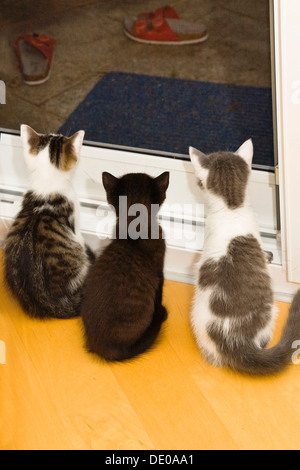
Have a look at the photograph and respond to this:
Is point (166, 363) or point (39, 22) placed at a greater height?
point (39, 22)

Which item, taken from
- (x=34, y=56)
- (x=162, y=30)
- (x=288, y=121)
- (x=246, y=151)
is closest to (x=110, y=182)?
(x=246, y=151)

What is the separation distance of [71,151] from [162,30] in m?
0.94

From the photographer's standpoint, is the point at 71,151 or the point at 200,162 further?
the point at 71,151

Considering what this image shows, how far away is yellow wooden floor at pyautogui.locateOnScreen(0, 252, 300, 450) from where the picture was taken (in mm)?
1234

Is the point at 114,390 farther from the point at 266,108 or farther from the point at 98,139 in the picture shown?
the point at 266,108

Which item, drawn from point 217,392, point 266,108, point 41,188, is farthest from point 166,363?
point 266,108

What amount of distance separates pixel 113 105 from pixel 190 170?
20.5 inches

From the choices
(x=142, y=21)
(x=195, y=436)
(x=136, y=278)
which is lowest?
(x=195, y=436)

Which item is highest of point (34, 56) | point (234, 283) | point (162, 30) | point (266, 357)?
point (162, 30)

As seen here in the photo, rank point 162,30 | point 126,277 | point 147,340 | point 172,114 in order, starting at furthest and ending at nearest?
point 162,30 < point 172,114 < point 147,340 < point 126,277

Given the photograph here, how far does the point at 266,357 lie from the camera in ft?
4.26

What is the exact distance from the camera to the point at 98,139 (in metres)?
1.93

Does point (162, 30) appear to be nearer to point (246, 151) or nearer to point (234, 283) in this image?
point (246, 151)

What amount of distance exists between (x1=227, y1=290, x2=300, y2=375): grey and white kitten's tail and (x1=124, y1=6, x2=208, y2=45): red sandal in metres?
1.35
